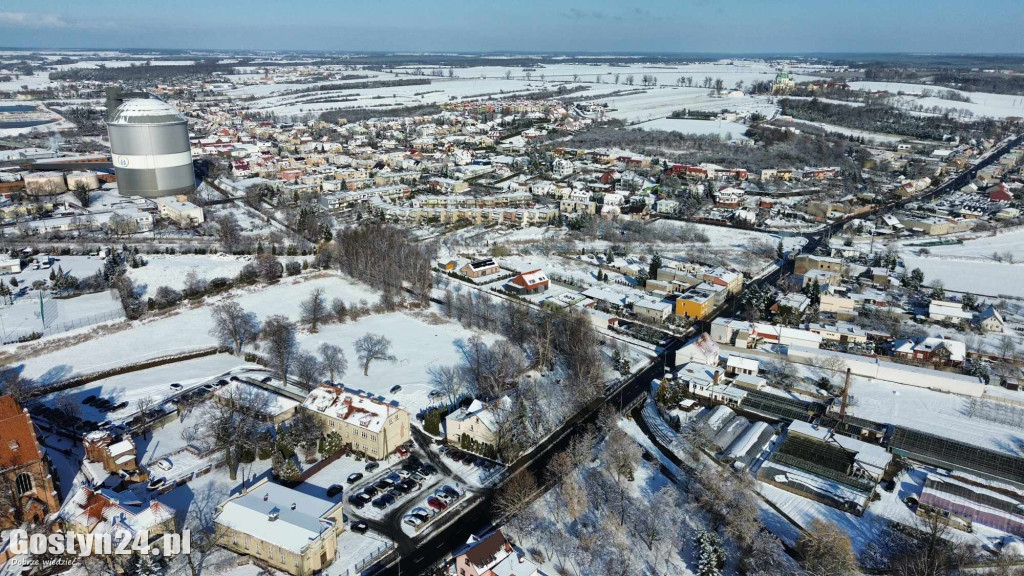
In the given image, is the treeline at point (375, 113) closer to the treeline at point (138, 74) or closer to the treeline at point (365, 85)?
the treeline at point (365, 85)

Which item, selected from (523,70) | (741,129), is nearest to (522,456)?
(741,129)

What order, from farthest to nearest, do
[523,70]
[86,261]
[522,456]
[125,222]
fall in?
1. [523,70]
2. [125,222]
3. [86,261]
4. [522,456]

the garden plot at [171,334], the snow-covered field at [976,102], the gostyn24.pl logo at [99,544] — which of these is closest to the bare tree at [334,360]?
the garden plot at [171,334]

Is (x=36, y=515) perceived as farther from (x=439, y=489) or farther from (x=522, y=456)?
(x=522, y=456)

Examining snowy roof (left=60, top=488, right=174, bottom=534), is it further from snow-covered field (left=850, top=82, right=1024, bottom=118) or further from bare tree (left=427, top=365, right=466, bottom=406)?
snow-covered field (left=850, top=82, right=1024, bottom=118)

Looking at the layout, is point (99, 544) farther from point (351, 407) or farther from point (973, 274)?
point (973, 274)

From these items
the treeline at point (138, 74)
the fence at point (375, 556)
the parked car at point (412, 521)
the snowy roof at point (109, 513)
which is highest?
the treeline at point (138, 74)

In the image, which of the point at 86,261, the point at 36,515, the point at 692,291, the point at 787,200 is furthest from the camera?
the point at 787,200
